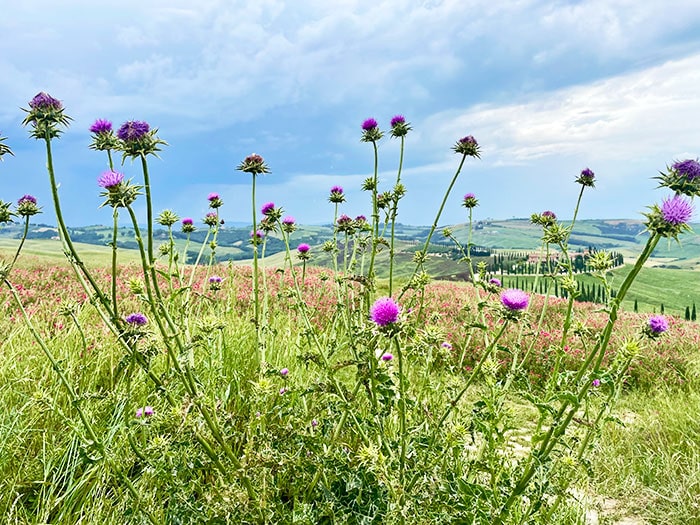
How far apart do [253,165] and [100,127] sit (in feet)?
3.64

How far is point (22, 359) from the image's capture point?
514cm

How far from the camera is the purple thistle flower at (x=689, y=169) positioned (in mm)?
2263

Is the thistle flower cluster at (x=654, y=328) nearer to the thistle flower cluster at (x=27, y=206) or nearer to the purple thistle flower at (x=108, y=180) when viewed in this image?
the purple thistle flower at (x=108, y=180)

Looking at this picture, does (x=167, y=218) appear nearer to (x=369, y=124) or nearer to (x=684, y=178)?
(x=369, y=124)

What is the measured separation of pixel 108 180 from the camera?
2254mm

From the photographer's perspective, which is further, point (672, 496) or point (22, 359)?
point (22, 359)

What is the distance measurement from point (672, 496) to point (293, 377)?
395 centimetres

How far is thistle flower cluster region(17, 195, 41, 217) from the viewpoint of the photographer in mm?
3686

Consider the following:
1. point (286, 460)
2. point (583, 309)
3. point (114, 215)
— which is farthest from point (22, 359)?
point (583, 309)

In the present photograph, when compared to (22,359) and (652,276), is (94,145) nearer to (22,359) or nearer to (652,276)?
(22,359)

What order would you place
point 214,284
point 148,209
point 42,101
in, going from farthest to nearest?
point 214,284 → point 42,101 → point 148,209

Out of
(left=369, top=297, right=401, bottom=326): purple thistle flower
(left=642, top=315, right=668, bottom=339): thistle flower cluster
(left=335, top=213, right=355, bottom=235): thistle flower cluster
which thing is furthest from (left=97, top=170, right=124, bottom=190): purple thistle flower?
(left=642, top=315, right=668, bottom=339): thistle flower cluster

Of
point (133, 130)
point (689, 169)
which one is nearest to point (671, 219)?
point (689, 169)

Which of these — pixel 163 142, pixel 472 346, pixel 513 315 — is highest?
pixel 163 142
